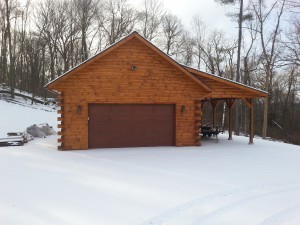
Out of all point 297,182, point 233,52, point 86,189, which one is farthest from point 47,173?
point 233,52

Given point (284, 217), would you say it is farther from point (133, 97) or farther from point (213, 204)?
point (133, 97)

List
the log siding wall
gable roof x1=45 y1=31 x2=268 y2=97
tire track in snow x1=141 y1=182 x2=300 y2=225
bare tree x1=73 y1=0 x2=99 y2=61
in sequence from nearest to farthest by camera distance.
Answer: tire track in snow x1=141 y1=182 x2=300 y2=225
gable roof x1=45 y1=31 x2=268 y2=97
the log siding wall
bare tree x1=73 y1=0 x2=99 y2=61

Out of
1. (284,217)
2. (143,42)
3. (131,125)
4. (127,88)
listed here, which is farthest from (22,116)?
(284,217)

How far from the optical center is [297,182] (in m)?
8.45

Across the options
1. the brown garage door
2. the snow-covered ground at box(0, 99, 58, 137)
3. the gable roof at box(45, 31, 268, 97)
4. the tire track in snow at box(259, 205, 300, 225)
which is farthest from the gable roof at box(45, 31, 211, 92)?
the tire track in snow at box(259, 205, 300, 225)

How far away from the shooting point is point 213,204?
636cm

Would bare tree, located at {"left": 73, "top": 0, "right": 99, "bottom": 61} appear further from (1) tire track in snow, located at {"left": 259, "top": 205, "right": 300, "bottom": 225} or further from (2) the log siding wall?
(1) tire track in snow, located at {"left": 259, "top": 205, "right": 300, "bottom": 225}

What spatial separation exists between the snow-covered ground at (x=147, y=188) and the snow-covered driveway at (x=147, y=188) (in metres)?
0.02

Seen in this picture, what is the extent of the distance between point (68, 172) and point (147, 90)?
6223 millimetres

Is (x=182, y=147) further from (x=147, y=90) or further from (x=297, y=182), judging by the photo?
(x=297, y=182)

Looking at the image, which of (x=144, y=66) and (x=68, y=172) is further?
(x=144, y=66)

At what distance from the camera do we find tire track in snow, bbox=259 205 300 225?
5.54 meters

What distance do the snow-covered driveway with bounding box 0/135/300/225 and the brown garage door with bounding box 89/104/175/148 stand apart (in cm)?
169

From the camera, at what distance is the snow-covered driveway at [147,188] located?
5629mm
